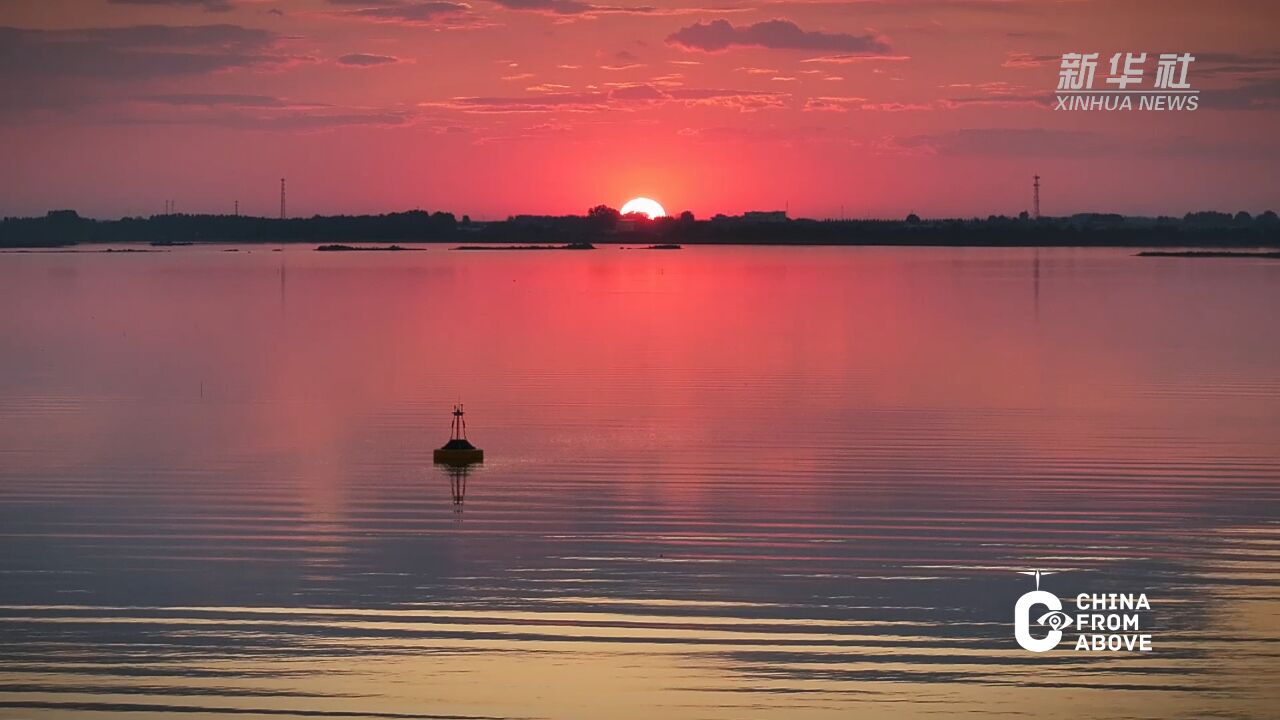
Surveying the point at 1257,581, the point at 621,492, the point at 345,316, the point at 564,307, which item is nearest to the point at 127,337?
the point at 345,316

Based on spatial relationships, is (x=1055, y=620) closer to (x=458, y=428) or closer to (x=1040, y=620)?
(x=1040, y=620)

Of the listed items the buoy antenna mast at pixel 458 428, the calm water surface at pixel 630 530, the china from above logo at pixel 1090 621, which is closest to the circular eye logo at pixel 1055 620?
the china from above logo at pixel 1090 621

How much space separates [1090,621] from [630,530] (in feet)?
15.7

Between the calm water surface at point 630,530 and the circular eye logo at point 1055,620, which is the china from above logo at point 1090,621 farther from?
the calm water surface at point 630,530

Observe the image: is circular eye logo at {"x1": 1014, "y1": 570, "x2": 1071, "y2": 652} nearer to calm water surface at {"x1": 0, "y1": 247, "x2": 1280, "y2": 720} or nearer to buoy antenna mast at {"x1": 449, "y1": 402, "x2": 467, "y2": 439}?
calm water surface at {"x1": 0, "y1": 247, "x2": 1280, "y2": 720}

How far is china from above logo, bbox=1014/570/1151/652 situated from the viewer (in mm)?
10805

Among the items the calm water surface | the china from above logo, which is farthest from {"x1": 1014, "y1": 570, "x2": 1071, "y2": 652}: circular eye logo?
the calm water surface

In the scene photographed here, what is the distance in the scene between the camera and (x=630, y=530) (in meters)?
14.5

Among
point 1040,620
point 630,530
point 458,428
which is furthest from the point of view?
point 458,428

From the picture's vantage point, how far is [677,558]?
43.5 feet

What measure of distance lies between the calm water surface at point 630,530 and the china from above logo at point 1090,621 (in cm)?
18

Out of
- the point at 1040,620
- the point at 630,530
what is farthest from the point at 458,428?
the point at 1040,620

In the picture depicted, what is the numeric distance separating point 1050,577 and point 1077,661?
2119mm

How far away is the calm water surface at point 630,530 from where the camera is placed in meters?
9.93
